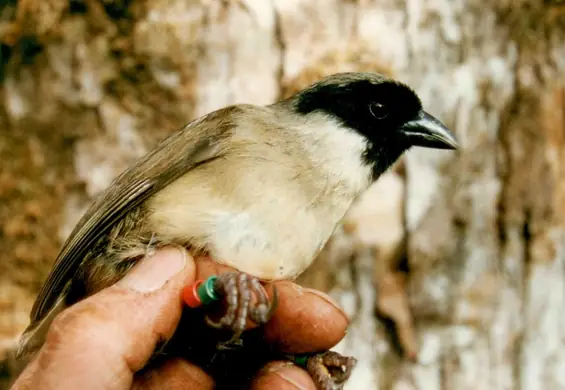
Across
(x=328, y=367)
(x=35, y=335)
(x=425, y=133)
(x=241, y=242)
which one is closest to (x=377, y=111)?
(x=425, y=133)

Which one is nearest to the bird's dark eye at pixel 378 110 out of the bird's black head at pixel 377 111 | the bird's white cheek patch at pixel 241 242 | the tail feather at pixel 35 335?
the bird's black head at pixel 377 111

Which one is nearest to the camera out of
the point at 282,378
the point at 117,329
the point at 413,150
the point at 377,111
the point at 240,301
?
the point at 117,329

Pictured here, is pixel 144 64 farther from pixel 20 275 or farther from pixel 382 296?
pixel 382 296

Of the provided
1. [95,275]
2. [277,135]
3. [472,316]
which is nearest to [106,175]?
[95,275]

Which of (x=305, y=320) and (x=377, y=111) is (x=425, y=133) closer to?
(x=377, y=111)

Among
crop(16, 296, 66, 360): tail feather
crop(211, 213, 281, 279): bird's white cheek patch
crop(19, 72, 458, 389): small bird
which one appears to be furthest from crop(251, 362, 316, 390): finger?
crop(16, 296, 66, 360): tail feather

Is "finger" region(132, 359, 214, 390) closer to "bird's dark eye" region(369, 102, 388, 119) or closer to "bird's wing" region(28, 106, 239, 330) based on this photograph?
"bird's wing" region(28, 106, 239, 330)
